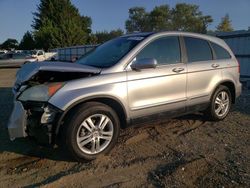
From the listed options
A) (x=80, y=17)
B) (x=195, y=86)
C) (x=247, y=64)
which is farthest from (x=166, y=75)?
(x=80, y=17)

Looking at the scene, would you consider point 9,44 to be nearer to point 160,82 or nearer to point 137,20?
point 137,20

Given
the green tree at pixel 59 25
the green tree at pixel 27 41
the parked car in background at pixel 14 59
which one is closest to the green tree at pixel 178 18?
the green tree at pixel 59 25

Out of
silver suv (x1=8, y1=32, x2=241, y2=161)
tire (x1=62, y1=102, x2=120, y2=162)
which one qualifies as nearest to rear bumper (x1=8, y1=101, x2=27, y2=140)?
silver suv (x1=8, y1=32, x2=241, y2=161)

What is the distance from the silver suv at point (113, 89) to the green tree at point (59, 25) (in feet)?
163

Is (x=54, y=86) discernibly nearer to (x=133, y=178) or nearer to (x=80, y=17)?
(x=133, y=178)

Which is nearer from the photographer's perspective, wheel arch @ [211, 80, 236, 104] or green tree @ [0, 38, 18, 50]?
wheel arch @ [211, 80, 236, 104]

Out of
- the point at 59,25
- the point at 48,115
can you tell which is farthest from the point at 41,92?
the point at 59,25

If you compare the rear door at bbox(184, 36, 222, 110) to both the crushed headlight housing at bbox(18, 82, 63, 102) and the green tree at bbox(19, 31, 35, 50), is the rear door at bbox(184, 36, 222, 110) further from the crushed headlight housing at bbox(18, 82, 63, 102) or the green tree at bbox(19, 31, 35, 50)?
the green tree at bbox(19, 31, 35, 50)

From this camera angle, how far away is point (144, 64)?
509cm

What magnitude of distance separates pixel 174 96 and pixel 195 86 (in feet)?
1.91

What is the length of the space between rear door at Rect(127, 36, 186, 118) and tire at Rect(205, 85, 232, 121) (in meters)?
0.92

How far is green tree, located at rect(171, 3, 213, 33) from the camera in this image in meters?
91.1

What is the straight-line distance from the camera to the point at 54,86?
14.9 ft

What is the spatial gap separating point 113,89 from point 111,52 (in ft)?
3.15
